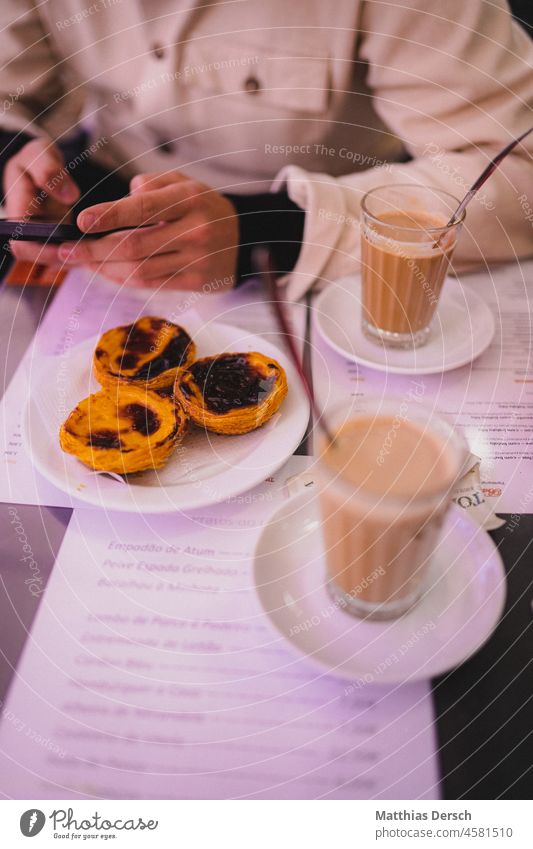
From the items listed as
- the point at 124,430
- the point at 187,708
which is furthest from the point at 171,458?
the point at 187,708

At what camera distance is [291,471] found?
347 mm

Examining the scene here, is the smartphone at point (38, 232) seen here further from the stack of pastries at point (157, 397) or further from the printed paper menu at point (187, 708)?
the printed paper menu at point (187, 708)

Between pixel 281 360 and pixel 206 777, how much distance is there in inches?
10.1

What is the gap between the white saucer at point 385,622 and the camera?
0.27 meters

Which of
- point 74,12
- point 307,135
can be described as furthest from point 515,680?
point 74,12

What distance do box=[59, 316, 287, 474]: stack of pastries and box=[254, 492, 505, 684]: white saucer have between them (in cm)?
7

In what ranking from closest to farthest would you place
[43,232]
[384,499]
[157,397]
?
[384,499] → [157,397] → [43,232]

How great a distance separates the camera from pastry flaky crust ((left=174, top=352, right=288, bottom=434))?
0.35 m

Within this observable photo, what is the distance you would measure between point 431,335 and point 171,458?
0.22 meters

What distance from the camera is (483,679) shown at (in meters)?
0.27

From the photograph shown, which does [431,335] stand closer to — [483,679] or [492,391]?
[492,391]

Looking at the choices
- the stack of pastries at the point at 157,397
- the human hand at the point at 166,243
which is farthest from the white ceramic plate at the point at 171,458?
the human hand at the point at 166,243

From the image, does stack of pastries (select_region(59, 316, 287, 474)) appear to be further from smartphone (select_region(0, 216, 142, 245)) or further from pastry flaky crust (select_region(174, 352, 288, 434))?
smartphone (select_region(0, 216, 142, 245))

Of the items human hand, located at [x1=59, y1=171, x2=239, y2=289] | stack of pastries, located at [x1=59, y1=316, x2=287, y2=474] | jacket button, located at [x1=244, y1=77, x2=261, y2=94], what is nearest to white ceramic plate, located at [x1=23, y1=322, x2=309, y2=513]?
stack of pastries, located at [x1=59, y1=316, x2=287, y2=474]
